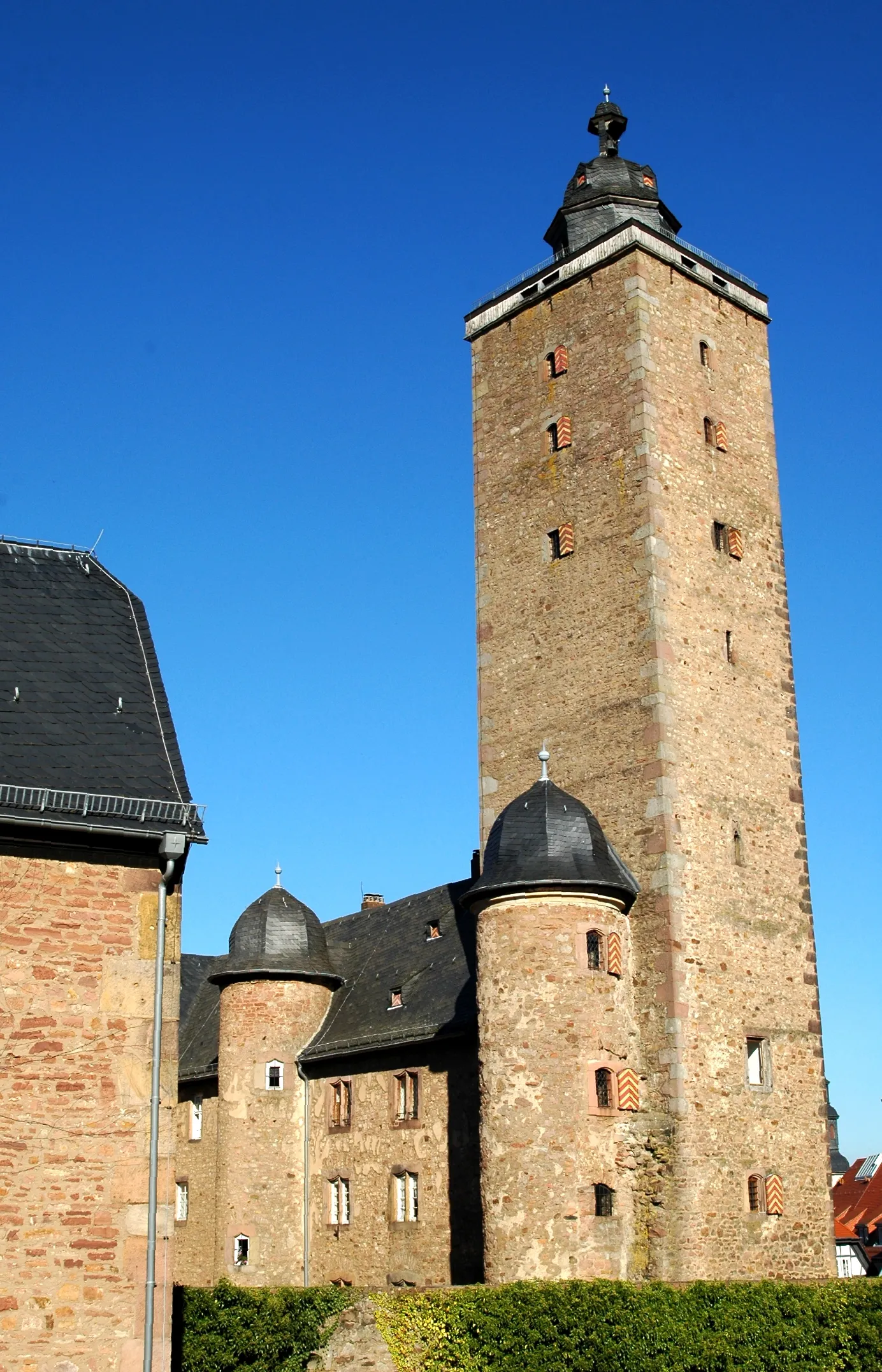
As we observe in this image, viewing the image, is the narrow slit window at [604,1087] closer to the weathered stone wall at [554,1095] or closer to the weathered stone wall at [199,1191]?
the weathered stone wall at [554,1095]

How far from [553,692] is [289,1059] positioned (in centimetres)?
902

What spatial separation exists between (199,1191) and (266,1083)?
9.87 feet

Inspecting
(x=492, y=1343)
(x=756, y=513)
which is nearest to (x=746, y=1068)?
(x=492, y=1343)

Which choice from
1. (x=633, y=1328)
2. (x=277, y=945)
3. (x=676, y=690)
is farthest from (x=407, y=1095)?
(x=633, y=1328)

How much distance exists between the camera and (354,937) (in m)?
31.9

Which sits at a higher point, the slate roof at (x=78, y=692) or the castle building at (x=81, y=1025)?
the slate roof at (x=78, y=692)

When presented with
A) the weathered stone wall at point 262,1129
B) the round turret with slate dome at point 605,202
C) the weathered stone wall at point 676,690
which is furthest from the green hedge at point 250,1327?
the round turret with slate dome at point 605,202

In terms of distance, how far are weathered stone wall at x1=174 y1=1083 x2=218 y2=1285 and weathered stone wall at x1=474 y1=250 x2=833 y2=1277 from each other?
891cm

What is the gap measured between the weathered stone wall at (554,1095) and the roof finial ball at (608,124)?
53.8 feet

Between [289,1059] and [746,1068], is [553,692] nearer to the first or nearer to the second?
[746,1068]

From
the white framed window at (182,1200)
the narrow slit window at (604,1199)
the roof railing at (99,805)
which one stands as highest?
the roof railing at (99,805)

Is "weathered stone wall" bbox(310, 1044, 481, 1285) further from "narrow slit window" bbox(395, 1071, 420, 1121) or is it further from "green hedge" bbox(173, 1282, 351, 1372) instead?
"green hedge" bbox(173, 1282, 351, 1372)

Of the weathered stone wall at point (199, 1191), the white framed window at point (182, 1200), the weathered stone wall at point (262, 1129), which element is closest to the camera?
the weathered stone wall at point (262, 1129)

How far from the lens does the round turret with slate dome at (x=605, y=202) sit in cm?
2861
